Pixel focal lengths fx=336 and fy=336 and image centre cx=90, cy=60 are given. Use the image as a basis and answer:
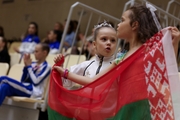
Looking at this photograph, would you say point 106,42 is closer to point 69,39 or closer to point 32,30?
point 69,39

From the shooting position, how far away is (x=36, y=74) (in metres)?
3.70

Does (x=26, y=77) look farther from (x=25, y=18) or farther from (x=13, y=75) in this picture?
(x=25, y=18)

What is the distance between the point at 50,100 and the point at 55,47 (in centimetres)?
323

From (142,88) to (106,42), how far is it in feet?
2.24

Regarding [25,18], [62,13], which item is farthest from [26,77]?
[25,18]

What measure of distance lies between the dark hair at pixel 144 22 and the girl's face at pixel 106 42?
48 cm

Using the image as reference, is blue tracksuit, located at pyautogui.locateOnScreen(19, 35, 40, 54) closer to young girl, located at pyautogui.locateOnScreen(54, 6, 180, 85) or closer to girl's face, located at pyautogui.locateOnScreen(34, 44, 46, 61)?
girl's face, located at pyautogui.locateOnScreen(34, 44, 46, 61)

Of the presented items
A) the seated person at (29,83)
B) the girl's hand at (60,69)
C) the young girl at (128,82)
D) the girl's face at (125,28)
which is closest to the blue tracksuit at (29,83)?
the seated person at (29,83)

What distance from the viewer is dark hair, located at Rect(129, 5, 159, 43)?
172cm

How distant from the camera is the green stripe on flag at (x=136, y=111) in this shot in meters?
1.59

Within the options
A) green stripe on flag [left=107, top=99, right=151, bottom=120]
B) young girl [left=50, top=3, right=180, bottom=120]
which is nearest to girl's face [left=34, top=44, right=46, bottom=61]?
young girl [left=50, top=3, right=180, bottom=120]

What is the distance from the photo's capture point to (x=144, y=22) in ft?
5.67

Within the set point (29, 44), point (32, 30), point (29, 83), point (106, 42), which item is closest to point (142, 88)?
point (106, 42)

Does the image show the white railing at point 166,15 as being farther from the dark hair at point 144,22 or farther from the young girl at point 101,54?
the dark hair at point 144,22
